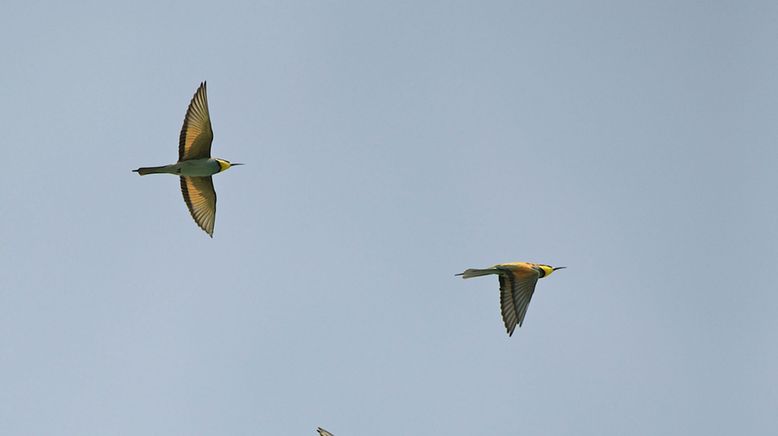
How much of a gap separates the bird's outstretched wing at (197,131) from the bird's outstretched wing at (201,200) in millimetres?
1256

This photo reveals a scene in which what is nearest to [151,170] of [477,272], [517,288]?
[477,272]

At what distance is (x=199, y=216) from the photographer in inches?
1111

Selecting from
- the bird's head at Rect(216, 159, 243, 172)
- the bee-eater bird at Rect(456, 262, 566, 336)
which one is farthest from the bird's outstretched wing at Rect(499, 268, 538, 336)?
the bird's head at Rect(216, 159, 243, 172)

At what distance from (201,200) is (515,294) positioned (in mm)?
8523

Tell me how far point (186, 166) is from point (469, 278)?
297 inches

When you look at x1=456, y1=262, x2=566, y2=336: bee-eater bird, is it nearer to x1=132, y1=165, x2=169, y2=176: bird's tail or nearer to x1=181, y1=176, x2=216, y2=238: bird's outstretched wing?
x1=181, y1=176, x2=216, y2=238: bird's outstretched wing

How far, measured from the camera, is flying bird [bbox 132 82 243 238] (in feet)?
85.5

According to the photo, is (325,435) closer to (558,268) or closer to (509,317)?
(509,317)

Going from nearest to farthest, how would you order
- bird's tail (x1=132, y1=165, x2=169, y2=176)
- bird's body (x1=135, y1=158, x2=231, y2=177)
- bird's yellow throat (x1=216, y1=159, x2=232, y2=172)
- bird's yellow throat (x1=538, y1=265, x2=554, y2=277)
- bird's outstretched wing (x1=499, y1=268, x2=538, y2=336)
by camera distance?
bird's tail (x1=132, y1=165, x2=169, y2=176), bird's body (x1=135, y1=158, x2=231, y2=177), bird's yellow throat (x1=216, y1=159, x2=232, y2=172), bird's outstretched wing (x1=499, y1=268, x2=538, y2=336), bird's yellow throat (x1=538, y1=265, x2=554, y2=277)

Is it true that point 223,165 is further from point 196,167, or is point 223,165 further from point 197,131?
point 197,131

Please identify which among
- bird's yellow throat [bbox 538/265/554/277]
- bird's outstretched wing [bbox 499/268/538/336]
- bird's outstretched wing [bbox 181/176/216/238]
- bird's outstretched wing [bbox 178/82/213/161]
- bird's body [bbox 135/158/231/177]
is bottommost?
bird's outstretched wing [bbox 499/268/538/336]

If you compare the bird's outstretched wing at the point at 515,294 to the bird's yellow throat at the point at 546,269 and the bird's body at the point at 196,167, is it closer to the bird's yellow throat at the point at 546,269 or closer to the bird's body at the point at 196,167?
the bird's yellow throat at the point at 546,269

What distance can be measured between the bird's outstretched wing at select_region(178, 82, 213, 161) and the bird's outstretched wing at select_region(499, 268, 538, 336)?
320 inches

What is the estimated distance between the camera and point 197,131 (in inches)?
1035
